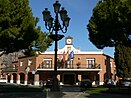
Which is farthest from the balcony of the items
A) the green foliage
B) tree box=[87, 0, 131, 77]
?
tree box=[87, 0, 131, 77]

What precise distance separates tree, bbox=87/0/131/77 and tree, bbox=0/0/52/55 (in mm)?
6336

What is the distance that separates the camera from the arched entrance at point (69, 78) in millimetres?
73006

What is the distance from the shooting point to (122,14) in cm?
3322

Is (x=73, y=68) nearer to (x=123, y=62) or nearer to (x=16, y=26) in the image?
(x=123, y=62)

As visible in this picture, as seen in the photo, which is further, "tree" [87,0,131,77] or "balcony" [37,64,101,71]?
"balcony" [37,64,101,71]

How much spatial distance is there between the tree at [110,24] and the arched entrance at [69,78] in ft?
109

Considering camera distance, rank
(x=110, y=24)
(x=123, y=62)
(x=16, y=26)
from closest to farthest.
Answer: (x=16, y=26), (x=110, y=24), (x=123, y=62)

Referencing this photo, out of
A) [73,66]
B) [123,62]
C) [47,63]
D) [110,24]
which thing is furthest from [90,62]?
[110,24]

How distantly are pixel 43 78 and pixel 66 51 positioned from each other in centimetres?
776

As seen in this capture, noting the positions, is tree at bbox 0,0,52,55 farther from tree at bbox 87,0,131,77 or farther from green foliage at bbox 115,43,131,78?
green foliage at bbox 115,43,131,78

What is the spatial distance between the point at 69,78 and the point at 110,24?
130ft

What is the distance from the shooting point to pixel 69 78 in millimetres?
73688

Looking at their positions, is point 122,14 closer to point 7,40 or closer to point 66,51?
point 7,40

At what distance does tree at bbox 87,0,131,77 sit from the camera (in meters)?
33.4
